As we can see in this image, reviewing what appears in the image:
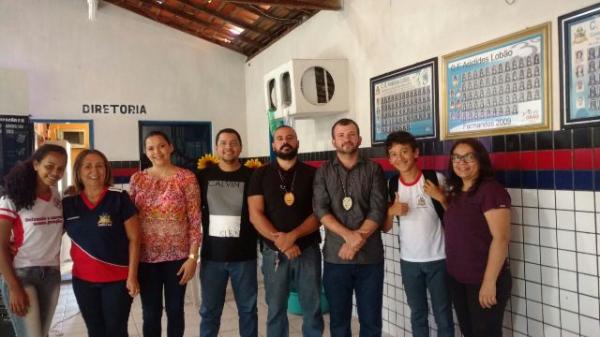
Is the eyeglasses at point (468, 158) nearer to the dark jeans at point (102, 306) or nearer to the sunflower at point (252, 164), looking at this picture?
the sunflower at point (252, 164)

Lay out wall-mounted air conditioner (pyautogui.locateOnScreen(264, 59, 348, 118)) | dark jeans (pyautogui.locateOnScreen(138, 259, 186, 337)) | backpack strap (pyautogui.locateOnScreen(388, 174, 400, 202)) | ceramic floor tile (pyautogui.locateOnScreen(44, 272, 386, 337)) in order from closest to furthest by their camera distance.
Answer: dark jeans (pyautogui.locateOnScreen(138, 259, 186, 337)), backpack strap (pyautogui.locateOnScreen(388, 174, 400, 202)), ceramic floor tile (pyautogui.locateOnScreen(44, 272, 386, 337)), wall-mounted air conditioner (pyautogui.locateOnScreen(264, 59, 348, 118))

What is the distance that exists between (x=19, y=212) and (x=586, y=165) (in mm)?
2441

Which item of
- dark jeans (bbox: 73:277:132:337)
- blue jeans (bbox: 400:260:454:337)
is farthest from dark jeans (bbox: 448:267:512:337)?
dark jeans (bbox: 73:277:132:337)

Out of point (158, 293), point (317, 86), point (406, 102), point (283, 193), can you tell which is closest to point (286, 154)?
point (283, 193)

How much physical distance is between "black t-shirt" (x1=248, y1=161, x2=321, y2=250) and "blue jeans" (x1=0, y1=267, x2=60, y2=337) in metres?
1.00

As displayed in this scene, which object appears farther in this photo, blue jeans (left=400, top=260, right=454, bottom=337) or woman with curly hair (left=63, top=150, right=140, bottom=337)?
blue jeans (left=400, top=260, right=454, bottom=337)

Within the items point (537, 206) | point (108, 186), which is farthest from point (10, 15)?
point (537, 206)

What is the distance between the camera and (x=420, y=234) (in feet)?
7.45

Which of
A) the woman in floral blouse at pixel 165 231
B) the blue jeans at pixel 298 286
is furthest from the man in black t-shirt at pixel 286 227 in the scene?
the woman in floral blouse at pixel 165 231

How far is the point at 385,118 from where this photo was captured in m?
3.24

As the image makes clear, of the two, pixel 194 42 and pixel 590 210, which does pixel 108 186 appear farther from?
pixel 194 42

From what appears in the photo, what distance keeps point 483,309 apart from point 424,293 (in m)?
0.37

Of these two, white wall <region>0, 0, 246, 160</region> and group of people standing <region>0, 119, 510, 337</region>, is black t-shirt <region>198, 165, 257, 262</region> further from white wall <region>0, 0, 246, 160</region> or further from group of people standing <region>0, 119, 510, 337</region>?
white wall <region>0, 0, 246, 160</region>

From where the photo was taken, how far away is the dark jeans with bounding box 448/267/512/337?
6.48 ft
